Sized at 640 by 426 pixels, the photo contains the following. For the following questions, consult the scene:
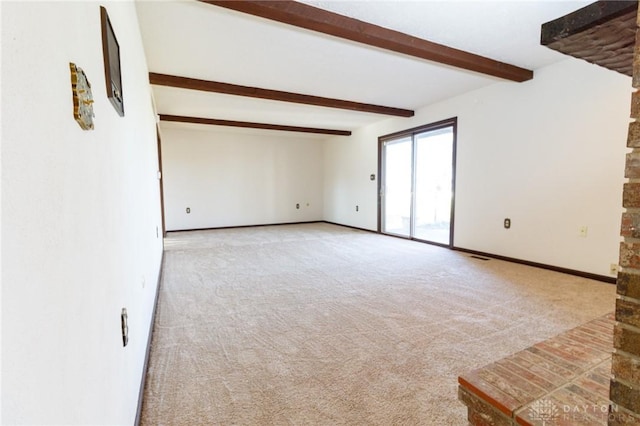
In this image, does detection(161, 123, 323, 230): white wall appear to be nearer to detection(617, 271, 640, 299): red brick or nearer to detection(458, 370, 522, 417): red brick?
detection(458, 370, 522, 417): red brick

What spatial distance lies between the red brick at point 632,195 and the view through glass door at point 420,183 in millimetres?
4224

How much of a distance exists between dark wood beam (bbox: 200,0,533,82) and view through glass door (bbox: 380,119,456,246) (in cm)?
161

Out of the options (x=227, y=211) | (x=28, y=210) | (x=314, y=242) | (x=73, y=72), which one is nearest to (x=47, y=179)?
(x=28, y=210)

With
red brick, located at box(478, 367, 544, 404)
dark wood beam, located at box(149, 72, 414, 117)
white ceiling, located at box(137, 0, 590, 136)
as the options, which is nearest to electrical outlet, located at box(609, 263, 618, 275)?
white ceiling, located at box(137, 0, 590, 136)

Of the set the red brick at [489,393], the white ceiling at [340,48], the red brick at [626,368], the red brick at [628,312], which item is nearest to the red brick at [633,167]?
the red brick at [628,312]

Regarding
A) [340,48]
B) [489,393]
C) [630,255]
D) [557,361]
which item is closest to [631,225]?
[630,255]

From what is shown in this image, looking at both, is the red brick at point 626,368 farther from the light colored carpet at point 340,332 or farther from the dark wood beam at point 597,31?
the dark wood beam at point 597,31

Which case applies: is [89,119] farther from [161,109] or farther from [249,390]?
[161,109]

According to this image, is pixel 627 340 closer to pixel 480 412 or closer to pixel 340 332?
pixel 480 412

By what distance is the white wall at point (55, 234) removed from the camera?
16.7 inches

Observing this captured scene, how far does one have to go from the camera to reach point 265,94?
423cm

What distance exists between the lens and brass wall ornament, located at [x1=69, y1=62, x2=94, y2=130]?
2.37ft

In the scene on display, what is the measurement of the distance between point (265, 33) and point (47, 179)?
2625 mm

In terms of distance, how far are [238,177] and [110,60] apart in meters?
6.57
